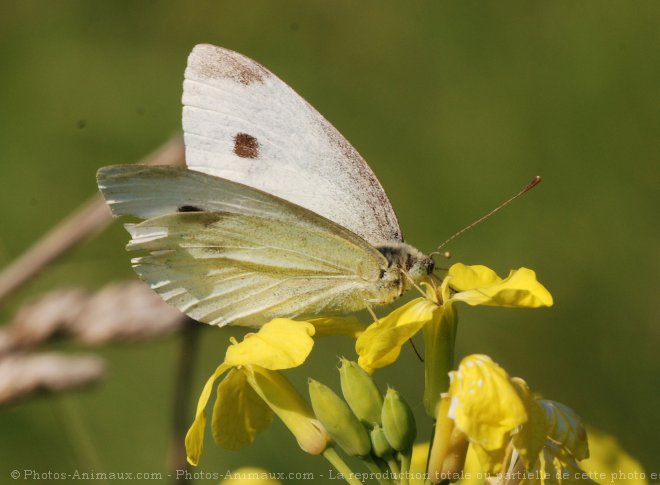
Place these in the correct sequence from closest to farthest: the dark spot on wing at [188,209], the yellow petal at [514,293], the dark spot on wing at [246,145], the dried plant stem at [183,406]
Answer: the yellow petal at [514,293] < the dried plant stem at [183,406] < the dark spot on wing at [188,209] < the dark spot on wing at [246,145]

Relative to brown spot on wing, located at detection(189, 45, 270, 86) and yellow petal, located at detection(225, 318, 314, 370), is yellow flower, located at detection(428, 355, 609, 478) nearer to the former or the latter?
yellow petal, located at detection(225, 318, 314, 370)

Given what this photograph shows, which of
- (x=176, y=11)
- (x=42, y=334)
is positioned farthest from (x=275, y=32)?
(x=42, y=334)

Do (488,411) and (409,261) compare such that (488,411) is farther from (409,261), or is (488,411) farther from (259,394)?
(409,261)

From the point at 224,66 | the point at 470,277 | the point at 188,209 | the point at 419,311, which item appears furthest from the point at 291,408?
the point at 224,66

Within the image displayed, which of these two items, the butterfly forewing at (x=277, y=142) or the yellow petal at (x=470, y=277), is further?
the butterfly forewing at (x=277, y=142)

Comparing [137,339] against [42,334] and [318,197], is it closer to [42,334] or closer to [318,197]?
[42,334]

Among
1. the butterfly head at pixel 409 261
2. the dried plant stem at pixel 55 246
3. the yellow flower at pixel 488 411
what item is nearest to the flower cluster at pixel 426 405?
the yellow flower at pixel 488 411

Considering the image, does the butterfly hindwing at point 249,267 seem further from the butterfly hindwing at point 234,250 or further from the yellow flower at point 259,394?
the yellow flower at point 259,394
